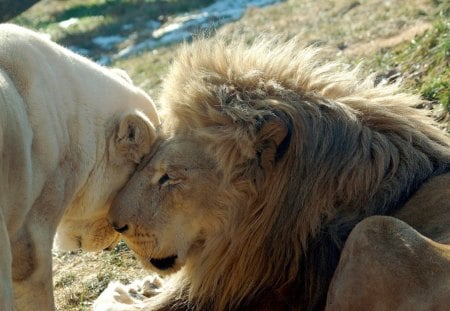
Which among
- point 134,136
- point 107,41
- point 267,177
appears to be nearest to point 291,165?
point 267,177

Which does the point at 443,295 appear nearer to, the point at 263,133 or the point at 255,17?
the point at 263,133

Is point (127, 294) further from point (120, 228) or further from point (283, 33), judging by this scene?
point (283, 33)

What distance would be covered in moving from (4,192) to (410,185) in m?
1.86

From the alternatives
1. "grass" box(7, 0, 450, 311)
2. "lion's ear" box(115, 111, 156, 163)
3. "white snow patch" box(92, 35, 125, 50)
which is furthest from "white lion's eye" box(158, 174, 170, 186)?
"white snow patch" box(92, 35, 125, 50)

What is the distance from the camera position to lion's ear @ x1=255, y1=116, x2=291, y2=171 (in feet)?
14.4

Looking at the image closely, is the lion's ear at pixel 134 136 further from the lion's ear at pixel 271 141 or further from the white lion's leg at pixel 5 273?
the white lion's leg at pixel 5 273

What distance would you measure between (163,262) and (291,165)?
0.82 metres

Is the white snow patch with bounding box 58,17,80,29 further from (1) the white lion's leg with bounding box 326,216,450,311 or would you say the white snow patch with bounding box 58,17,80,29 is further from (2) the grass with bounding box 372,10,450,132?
(1) the white lion's leg with bounding box 326,216,450,311

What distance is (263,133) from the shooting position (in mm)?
4410

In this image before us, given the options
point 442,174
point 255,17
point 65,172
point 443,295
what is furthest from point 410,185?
point 255,17

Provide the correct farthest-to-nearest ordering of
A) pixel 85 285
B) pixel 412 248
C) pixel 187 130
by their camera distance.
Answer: pixel 85 285, pixel 187 130, pixel 412 248

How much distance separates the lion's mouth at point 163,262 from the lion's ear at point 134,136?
0.50m

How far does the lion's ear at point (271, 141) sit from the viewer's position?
4.38m

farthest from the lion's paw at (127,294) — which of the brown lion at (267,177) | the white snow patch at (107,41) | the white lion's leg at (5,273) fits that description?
the white snow patch at (107,41)
